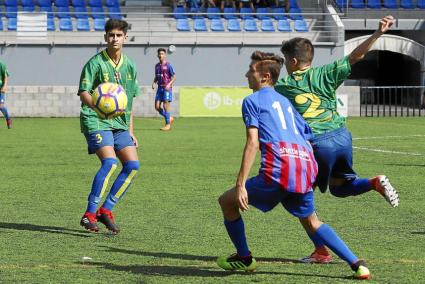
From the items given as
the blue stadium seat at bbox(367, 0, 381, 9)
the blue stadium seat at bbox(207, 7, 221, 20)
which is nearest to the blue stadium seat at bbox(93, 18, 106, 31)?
the blue stadium seat at bbox(207, 7, 221, 20)

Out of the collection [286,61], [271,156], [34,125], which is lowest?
[34,125]

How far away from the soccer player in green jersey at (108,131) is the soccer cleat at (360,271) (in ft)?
9.82

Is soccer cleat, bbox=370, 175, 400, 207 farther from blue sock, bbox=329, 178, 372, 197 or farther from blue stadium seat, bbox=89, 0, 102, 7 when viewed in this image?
blue stadium seat, bbox=89, 0, 102, 7

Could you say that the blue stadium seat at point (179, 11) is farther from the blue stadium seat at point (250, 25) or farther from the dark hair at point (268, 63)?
the dark hair at point (268, 63)

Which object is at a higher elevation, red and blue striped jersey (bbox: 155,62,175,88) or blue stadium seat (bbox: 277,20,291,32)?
blue stadium seat (bbox: 277,20,291,32)

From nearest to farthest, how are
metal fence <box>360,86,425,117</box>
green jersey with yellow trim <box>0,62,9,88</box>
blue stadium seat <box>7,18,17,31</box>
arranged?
green jersey with yellow trim <box>0,62,9,88</box>, metal fence <box>360,86,425,117</box>, blue stadium seat <box>7,18,17,31</box>

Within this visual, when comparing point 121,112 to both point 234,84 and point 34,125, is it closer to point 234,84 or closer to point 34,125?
point 34,125

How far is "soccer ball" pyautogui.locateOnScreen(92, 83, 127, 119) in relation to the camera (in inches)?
346

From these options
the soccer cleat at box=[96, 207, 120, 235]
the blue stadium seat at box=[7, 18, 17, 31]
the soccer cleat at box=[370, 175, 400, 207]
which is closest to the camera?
the soccer cleat at box=[370, 175, 400, 207]

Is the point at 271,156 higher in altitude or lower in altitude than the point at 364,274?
Result: higher

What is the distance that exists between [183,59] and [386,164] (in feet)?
67.1

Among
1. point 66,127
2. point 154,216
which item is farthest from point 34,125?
point 154,216

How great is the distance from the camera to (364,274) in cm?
659

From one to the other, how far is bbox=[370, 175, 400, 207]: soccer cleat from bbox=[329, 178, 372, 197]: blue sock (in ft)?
0.25
